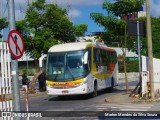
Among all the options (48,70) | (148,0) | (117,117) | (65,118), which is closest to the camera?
(117,117)

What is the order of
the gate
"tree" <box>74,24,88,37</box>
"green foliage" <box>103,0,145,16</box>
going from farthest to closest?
"tree" <box>74,24,88,37</box>
"green foliage" <box>103,0,145,16</box>
the gate

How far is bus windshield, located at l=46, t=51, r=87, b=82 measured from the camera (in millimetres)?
23766

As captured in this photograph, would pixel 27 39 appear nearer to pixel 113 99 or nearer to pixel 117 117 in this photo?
pixel 113 99

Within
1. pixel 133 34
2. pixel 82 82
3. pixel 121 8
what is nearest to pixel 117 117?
pixel 133 34

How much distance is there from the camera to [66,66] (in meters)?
23.7

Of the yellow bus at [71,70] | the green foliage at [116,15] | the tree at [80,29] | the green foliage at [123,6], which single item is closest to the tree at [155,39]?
the tree at [80,29]

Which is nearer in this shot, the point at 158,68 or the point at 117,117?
the point at 117,117

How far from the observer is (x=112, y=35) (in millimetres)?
27625

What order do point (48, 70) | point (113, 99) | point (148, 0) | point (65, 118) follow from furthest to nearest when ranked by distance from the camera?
1. point (48, 70)
2. point (113, 99)
3. point (148, 0)
4. point (65, 118)

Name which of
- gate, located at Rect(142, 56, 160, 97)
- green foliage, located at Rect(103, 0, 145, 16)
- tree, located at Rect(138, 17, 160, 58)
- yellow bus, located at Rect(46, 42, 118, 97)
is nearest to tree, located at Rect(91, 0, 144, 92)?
green foliage, located at Rect(103, 0, 145, 16)

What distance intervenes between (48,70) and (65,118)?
9042mm

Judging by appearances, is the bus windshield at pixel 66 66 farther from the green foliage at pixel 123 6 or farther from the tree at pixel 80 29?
the tree at pixel 80 29

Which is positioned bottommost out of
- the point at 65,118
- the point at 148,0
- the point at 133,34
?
the point at 65,118

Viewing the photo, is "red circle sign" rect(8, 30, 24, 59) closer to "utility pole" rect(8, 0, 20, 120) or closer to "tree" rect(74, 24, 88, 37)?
"utility pole" rect(8, 0, 20, 120)
